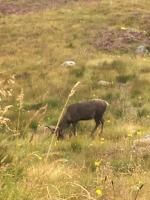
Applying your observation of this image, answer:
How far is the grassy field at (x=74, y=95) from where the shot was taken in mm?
5324

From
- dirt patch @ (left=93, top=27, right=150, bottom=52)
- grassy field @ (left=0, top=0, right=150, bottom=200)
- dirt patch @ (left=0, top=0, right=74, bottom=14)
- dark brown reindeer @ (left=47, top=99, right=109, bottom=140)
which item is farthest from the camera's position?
dirt patch @ (left=0, top=0, right=74, bottom=14)

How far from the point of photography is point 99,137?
530 inches

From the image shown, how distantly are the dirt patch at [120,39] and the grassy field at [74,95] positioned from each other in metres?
0.05

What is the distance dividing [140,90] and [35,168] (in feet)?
44.0

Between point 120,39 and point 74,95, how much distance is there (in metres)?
8.32

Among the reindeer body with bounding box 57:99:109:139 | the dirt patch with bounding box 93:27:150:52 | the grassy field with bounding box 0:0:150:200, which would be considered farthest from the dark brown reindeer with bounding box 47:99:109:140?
the dirt patch with bounding box 93:27:150:52

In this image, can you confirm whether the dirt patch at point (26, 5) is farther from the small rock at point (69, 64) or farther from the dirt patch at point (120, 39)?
the small rock at point (69, 64)

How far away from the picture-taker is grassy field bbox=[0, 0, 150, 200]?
532cm

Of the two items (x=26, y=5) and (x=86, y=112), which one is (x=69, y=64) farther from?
(x=26, y=5)

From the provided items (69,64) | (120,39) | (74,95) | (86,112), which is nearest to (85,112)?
(86,112)

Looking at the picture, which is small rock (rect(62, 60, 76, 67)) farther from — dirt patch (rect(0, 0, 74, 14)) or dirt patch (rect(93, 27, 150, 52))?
dirt patch (rect(0, 0, 74, 14))

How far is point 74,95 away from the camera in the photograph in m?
19.8

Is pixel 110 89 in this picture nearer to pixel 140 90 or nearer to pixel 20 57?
pixel 140 90

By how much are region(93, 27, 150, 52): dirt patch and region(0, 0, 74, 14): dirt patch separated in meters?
9.45
